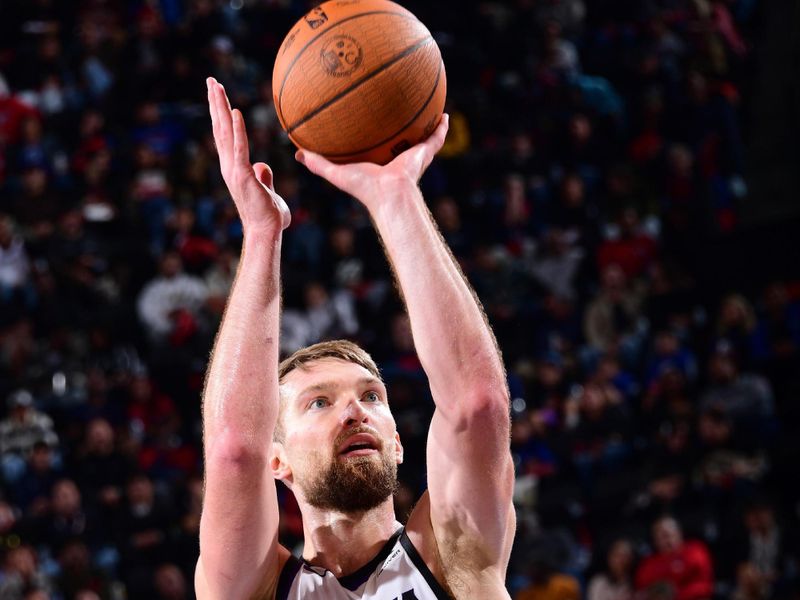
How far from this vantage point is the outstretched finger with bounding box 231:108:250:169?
111 inches

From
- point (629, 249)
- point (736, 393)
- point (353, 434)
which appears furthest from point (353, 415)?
point (629, 249)

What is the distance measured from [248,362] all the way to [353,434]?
0.43m

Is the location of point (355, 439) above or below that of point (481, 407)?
below

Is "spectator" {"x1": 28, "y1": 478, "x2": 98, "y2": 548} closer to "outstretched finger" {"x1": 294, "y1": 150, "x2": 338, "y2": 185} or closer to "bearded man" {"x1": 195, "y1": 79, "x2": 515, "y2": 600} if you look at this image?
"bearded man" {"x1": 195, "y1": 79, "x2": 515, "y2": 600}

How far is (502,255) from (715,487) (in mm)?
2725

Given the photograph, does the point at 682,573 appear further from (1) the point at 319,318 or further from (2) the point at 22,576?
(2) the point at 22,576

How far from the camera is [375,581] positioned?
2.95m

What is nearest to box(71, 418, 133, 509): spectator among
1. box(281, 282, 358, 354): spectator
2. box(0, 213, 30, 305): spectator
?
box(0, 213, 30, 305): spectator

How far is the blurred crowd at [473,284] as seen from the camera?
785 cm

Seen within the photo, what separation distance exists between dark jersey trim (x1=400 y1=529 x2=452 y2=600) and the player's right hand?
2.74ft

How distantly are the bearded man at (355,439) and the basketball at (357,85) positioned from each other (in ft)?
0.22

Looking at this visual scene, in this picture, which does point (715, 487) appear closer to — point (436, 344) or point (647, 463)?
point (647, 463)

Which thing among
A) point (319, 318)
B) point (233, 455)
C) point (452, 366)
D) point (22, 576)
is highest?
point (452, 366)

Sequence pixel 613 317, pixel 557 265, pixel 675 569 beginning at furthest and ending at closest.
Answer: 1. pixel 557 265
2. pixel 613 317
3. pixel 675 569
